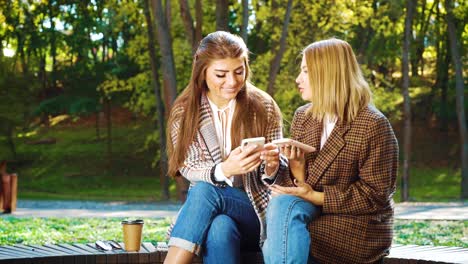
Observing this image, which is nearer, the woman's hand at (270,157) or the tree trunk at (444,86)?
the woman's hand at (270,157)

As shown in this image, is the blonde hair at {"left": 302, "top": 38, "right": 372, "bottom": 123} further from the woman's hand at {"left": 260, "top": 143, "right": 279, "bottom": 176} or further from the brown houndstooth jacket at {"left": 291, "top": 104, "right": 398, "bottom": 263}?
the woman's hand at {"left": 260, "top": 143, "right": 279, "bottom": 176}

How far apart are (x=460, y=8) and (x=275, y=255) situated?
2080 cm

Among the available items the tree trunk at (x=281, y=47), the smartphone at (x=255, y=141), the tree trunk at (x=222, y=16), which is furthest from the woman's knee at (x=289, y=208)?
the tree trunk at (x=281, y=47)

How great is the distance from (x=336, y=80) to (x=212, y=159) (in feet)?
3.13

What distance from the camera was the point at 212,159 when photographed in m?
5.21

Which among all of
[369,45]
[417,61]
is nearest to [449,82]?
[417,61]

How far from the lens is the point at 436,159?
3117cm

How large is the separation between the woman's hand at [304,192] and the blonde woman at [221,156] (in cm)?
23

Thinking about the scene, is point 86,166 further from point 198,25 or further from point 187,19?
point 187,19

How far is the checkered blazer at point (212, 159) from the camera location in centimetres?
501

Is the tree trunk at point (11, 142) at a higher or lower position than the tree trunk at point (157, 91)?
lower

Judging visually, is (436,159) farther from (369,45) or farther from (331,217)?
(331,217)

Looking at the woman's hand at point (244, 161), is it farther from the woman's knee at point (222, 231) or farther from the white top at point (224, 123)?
the white top at point (224, 123)

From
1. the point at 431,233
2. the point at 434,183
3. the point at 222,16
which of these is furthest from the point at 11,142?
the point at 431,233
